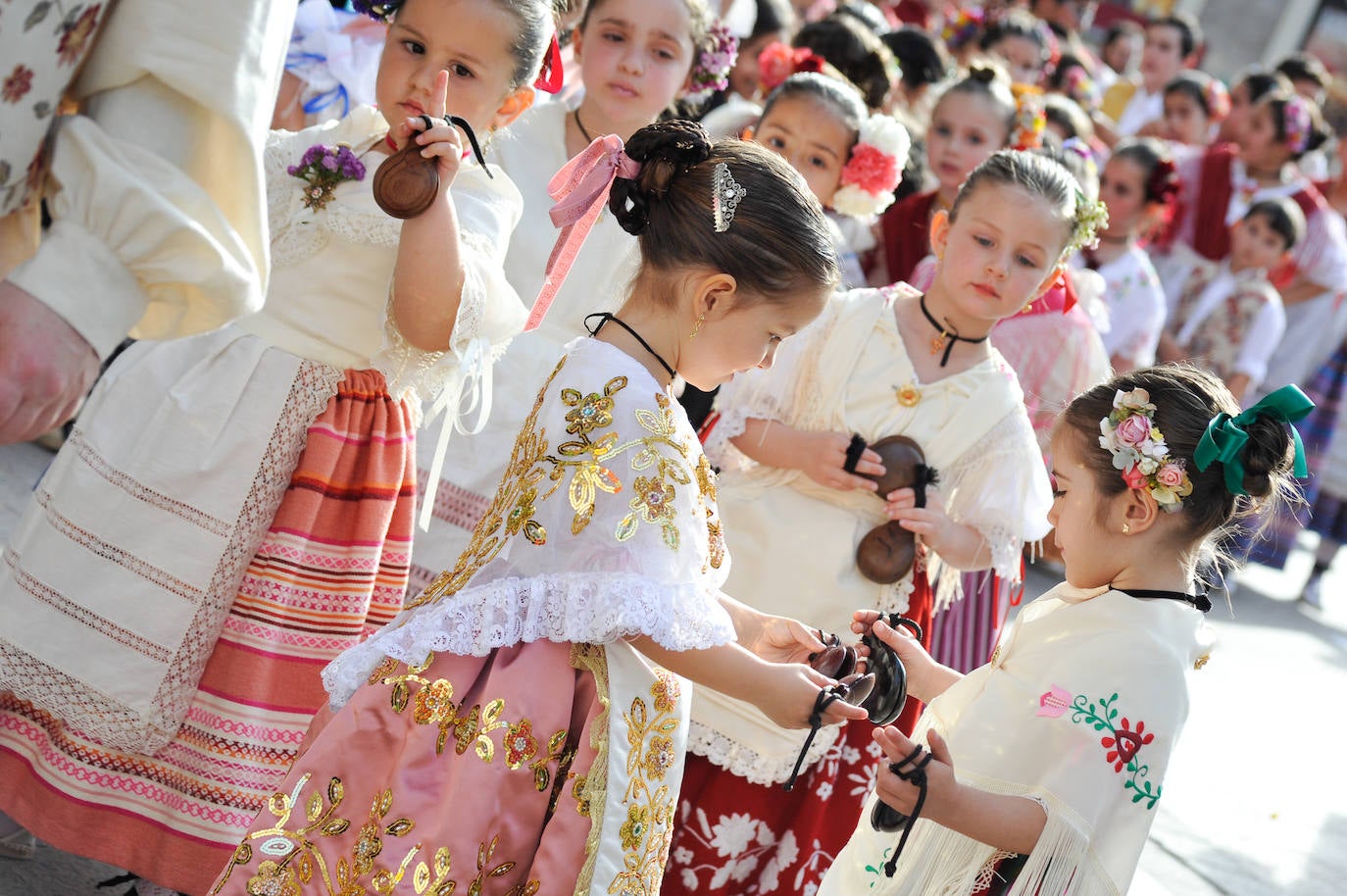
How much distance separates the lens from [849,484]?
281 cm

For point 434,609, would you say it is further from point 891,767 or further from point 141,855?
point 141,855

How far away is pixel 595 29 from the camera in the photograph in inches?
128

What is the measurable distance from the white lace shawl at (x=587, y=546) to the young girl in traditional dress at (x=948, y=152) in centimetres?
258

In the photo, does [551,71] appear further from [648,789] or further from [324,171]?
[648,789]

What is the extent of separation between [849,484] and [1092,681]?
0.86m

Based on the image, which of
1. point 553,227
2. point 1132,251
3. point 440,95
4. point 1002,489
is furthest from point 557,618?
point 1132,251

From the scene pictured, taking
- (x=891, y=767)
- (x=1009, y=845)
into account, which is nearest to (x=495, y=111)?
(x=891, y=767)

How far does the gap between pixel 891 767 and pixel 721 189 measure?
2.92ft

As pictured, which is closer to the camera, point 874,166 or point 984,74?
point 874,166

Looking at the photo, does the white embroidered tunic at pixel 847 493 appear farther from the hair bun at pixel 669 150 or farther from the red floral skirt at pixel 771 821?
the hair bun at pixel 669 150

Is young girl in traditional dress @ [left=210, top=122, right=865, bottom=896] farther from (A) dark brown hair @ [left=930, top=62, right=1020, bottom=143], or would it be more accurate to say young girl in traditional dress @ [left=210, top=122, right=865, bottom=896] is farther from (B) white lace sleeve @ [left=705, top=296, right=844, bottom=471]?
(A) dark brown hair @ [left=930, top=62, right=1020, bottom=143]

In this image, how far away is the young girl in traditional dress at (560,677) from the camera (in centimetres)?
184

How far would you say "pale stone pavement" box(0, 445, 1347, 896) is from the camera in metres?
3.79

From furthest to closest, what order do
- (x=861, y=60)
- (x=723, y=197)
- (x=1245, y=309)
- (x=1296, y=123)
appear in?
(x=1296, y=123) → (x=1245, y=309) → (x=861, y=60) → (x=723, y=197)
